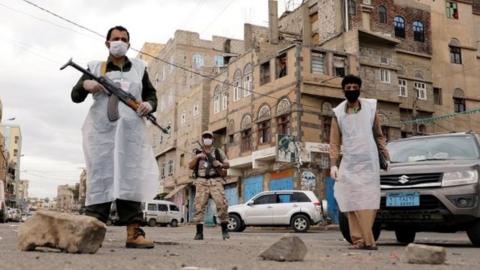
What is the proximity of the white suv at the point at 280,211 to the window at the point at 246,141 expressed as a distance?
11.0m

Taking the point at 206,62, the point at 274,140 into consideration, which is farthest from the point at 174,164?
the point at 274,140

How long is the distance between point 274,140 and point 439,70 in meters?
A: 13.4

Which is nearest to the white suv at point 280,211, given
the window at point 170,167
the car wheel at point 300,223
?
the car wheel at point 300,223

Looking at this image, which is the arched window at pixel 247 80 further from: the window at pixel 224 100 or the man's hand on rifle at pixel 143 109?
the man's hand on rifle at pixel 143 109

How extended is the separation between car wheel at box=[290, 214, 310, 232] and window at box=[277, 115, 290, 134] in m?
8.85

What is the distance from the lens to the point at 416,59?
35.2 m

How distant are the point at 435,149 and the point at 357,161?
7.85 feet

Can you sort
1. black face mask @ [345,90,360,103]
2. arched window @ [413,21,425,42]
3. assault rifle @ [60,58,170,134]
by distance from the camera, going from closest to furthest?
assault rifle @ [60,58,170,134] → black face mask @ [345,90,360,103] → arched window @ [413,21,425,42]

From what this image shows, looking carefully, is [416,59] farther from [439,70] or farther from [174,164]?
[174,164]

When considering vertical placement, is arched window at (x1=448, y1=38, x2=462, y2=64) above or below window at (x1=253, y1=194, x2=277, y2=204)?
above

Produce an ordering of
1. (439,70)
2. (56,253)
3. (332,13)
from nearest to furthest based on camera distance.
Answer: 1. (56,253)
2. (332,13)
3. (439,70)

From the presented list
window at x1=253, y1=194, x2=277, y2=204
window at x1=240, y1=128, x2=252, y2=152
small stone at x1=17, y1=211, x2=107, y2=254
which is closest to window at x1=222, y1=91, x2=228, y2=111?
window at x1=240, y1=128, x2=252, y2=152

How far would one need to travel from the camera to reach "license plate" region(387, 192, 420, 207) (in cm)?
703

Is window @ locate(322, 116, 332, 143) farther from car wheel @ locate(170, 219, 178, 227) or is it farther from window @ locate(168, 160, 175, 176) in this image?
window @ locate(168, 160, 175, 176)
